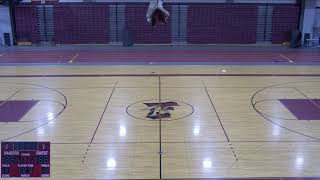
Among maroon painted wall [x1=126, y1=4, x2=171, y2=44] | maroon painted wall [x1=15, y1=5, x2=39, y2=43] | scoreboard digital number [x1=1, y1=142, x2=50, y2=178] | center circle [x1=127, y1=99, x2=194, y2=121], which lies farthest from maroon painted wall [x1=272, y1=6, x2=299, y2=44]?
scoreboard digital number [x1=1, y1=142, x2=50, y2=178]

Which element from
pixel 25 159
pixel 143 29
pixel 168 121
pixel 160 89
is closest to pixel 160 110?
pixel 168 121

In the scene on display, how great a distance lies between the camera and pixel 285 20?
22734 millimetres

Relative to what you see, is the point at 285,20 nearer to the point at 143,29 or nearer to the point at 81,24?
the point at 143,29

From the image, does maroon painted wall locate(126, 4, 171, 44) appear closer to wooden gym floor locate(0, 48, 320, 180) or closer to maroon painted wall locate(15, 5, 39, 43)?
maroon painted wall locate(15, 5, 39, 43)

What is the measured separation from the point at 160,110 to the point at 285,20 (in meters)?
15.0

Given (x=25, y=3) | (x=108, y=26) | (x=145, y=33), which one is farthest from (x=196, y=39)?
(x=25, y=3)

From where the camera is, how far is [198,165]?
7203 mm

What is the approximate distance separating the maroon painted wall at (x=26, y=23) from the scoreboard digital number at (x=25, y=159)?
1906cm

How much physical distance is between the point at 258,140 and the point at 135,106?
3.78m

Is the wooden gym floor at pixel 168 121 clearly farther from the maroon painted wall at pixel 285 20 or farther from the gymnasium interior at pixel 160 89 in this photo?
the maroon painted wall at pixel 285 20

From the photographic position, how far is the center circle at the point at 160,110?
32.6 ft

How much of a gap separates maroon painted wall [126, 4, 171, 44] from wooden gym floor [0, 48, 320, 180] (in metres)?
7.61

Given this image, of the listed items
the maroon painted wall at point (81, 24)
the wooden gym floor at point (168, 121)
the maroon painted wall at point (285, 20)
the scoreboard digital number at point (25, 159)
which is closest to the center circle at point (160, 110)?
the wooden gym floor at point (168, 121)

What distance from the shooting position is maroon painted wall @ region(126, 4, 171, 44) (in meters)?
22.7
